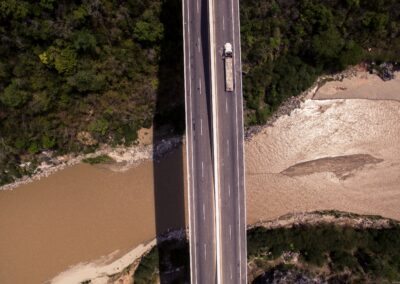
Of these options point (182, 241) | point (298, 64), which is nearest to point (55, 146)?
point (182, 241)

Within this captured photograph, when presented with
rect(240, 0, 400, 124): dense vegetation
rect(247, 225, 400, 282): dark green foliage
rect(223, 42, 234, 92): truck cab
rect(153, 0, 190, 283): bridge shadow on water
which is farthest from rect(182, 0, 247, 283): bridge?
rect(247, 225, 400, 282): dark green foliage

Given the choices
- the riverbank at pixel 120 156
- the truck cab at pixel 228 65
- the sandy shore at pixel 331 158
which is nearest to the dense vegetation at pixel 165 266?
the sandy shore at pixel 331 158

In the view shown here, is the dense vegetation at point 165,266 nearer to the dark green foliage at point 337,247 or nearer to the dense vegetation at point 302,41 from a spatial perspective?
the dark green foliage at point 337,247

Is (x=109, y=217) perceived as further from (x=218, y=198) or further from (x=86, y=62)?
(x=86, y=62)

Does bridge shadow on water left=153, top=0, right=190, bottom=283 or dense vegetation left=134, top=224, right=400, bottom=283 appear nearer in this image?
bridge shadow on water left=153, top=0, right=190, bottom=283

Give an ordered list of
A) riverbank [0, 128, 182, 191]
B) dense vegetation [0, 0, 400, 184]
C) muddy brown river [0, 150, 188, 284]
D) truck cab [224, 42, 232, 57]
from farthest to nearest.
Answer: riverbank [0, 128, 182, 191]
muddy brown river [0, 150, 188, 284]
dense vegetation [0, 0, 400, 184]
truck cab [224, 42, 232, 57]

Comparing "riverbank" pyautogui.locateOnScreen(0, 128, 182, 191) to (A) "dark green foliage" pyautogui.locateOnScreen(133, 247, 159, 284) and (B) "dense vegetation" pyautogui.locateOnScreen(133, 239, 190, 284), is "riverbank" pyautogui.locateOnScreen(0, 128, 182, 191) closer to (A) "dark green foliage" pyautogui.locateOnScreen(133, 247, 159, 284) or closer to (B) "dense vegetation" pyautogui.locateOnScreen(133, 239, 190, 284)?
(B) "dense vegetation" pyautogui.locateOnScreen(133, 239, 190, 284)

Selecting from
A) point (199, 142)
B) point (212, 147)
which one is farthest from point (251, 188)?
point (199, 142)

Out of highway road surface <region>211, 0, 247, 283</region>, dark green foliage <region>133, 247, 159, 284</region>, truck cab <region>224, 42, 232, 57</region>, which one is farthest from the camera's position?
dark green foliage <region>133, 247, 159, 284</region>
